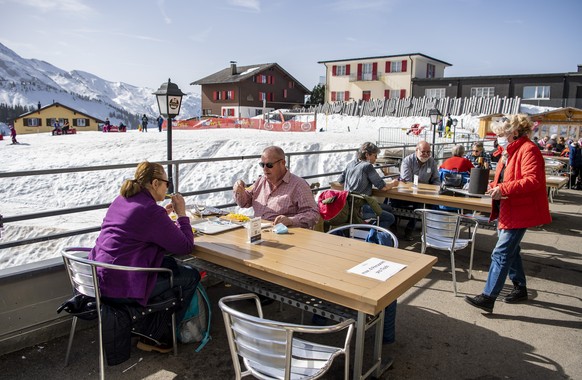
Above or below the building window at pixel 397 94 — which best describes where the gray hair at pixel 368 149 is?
below

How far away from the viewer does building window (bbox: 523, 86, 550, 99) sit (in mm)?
38938

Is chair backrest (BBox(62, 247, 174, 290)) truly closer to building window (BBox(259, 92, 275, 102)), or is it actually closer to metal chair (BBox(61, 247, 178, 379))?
metal chair (BBox(61, 247, 178, 379))

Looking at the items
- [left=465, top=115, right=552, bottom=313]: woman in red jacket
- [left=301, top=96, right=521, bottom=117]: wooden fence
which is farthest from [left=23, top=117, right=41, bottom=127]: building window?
[left=465, top=115, right=552, bottom=313]: woman in red jacket

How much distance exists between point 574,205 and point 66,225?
46.3 feet

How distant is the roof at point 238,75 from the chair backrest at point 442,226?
55.4m

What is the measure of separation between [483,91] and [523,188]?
1697 inches

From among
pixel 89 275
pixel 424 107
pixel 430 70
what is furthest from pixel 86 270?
pixel 430 70

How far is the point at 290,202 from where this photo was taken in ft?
13.0

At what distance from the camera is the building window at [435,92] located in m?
44.9

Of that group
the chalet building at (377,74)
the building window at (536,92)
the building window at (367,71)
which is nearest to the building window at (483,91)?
the building window at (536,92)

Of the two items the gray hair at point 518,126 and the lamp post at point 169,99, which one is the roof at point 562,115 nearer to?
the lamp post at point 169,99

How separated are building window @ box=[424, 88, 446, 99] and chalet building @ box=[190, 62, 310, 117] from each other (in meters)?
20.6

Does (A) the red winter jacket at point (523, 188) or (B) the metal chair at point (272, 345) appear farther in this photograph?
(A) the red winter jacket at point (523, 188)

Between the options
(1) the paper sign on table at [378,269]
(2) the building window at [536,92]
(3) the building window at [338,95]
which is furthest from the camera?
(3) the building window at [338,95]
